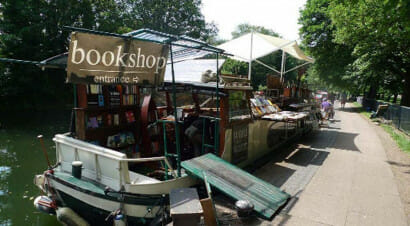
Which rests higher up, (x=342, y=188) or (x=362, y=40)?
(x=362, y=40)

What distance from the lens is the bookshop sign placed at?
12.4ft

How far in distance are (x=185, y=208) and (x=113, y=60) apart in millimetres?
2688

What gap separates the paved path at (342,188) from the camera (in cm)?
488

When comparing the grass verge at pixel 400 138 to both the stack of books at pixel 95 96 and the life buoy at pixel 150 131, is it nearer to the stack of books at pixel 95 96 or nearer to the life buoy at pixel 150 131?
the life buoy at pixel 150 131

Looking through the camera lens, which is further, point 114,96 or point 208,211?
point 114,96

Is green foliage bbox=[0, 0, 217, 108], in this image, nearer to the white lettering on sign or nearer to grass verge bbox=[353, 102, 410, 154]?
the white lettering on sign

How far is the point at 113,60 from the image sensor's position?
13.7ft

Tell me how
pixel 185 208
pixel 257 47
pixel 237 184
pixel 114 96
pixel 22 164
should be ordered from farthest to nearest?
pixel 257 47
pixel 22 164
pixel 114 96
pixel 237 184
pixel 185 208

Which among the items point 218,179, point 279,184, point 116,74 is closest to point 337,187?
point 279,184

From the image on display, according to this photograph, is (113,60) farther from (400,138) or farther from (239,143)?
(400,138)

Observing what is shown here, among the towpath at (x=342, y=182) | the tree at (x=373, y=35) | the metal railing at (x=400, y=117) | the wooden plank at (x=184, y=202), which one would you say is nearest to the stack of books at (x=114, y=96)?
the wooden plank at (x=184, y=202)

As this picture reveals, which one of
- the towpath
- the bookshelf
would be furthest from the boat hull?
the bookshelf

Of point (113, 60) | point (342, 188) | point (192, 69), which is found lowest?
point (342, 188)

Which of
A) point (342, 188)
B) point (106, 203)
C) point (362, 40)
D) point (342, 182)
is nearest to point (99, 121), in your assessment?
point (106, 203)
